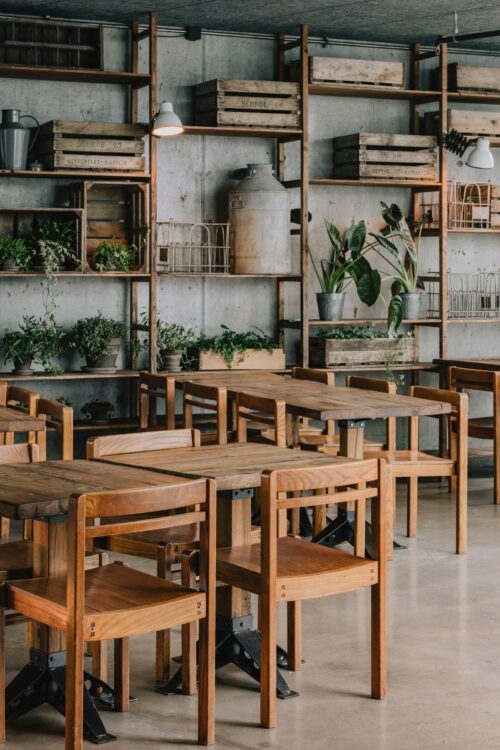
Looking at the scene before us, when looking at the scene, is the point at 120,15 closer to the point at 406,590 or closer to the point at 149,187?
the point at 149,187

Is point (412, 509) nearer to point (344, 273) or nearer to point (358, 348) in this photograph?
point (358, 348)

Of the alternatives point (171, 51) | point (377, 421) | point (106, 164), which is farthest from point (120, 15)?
point (377, 421)

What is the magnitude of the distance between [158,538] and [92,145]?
12.8ft

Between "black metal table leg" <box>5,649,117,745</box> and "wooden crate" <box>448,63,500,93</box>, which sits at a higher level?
"wooden crate" <box>448,63,500,93</box>

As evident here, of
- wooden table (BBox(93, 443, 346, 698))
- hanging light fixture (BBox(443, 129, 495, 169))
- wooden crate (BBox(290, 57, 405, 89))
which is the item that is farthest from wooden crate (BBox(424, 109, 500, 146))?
wooden table (BBox(93, 443, 346, 698))

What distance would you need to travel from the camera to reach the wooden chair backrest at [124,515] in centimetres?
323

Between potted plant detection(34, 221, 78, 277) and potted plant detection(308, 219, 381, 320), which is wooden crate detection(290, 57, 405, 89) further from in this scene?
potted plant detection(34, 221, 78, 277)

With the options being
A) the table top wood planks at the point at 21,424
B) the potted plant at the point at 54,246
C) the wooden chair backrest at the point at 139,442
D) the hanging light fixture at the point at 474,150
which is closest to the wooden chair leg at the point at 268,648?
the wooden chair backrest at the point at 139,442

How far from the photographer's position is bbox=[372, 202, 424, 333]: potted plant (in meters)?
8.42

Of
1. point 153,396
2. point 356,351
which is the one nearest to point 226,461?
point 153,396

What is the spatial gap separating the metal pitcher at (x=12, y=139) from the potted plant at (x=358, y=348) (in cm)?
244

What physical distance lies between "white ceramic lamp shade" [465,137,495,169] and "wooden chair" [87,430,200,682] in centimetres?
423

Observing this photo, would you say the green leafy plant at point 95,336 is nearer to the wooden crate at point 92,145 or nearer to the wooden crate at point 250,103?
the wooden crate at point 92,145

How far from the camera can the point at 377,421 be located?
30.0 ft
